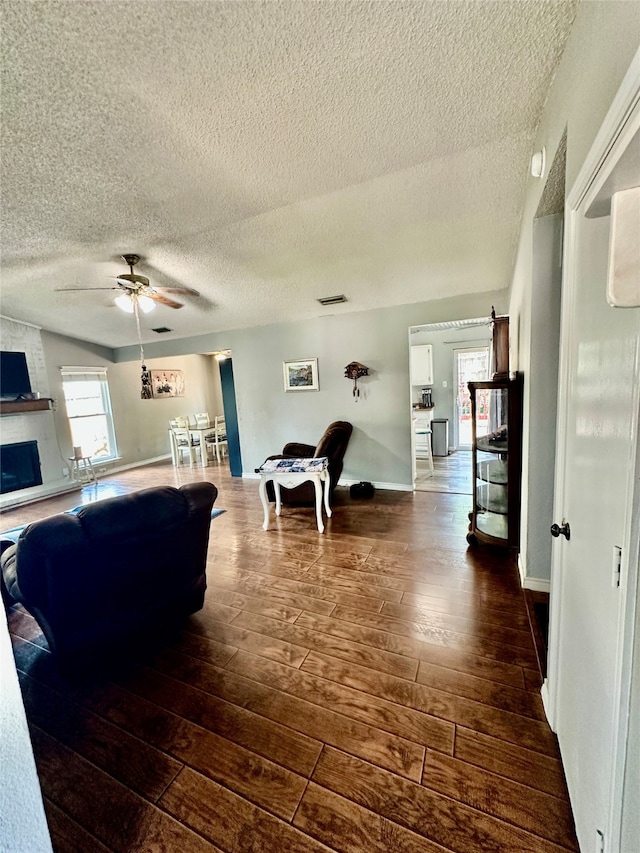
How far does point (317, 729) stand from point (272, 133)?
9.58 feet

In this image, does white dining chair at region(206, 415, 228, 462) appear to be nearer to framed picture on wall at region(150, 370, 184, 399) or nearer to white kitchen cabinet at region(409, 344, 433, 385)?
framed picture on wall at region(150, 370, 184, 399)

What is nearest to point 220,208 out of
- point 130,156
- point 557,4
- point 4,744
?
point 130,156

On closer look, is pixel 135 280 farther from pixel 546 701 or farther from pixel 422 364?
pixel 422 364

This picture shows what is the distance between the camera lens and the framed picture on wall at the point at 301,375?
515 centimetres

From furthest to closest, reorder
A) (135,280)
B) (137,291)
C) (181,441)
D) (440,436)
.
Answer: (181,441)
(440,436)
(137,291)
(135,280)

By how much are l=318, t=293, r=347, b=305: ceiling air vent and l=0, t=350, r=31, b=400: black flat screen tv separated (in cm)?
491

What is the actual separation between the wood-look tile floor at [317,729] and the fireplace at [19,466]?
3838 millimetres

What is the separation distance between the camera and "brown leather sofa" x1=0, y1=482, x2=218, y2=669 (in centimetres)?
164

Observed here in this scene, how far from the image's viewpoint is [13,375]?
17.6 ft

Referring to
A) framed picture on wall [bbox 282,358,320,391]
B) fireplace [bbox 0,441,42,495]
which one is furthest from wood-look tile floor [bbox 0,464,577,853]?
fireplace [bbox 0,441,42,495]

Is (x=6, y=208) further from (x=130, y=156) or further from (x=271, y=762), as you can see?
(x=271, y=762)

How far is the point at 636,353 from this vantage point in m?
0.70

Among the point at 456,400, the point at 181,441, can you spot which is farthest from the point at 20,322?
the point at 456,400

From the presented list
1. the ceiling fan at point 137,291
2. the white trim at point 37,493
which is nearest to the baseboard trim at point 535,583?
the ceiling fan at point 137,291
